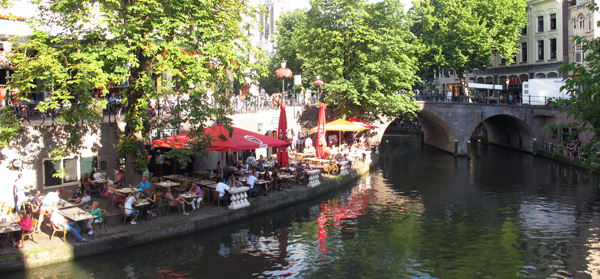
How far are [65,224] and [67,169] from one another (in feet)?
17.2

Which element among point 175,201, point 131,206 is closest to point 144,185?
point 175,201

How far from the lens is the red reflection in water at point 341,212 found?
17297mm

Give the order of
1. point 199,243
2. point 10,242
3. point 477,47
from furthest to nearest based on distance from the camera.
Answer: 1. point 477,47
2. point 199,243
3. point 10,242

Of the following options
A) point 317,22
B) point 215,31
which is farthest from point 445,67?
point 215,31

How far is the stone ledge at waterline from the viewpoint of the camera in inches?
489

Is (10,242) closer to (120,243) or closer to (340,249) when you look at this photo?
(120,243)

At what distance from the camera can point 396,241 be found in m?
15.7

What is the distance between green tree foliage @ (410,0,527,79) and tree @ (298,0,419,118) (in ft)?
29.3

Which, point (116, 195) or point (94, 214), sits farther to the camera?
point (116, 195)

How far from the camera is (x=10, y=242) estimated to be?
1272 centimetres

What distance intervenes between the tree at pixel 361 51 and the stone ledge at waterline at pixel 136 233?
14.0 metres

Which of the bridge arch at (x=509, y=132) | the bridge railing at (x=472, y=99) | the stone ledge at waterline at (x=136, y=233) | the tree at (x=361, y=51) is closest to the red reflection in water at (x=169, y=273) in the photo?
the stone ledge at waterline at (x=136, y=233)

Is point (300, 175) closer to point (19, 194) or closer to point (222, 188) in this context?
point (222, 188)

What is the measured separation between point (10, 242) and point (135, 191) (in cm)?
407
